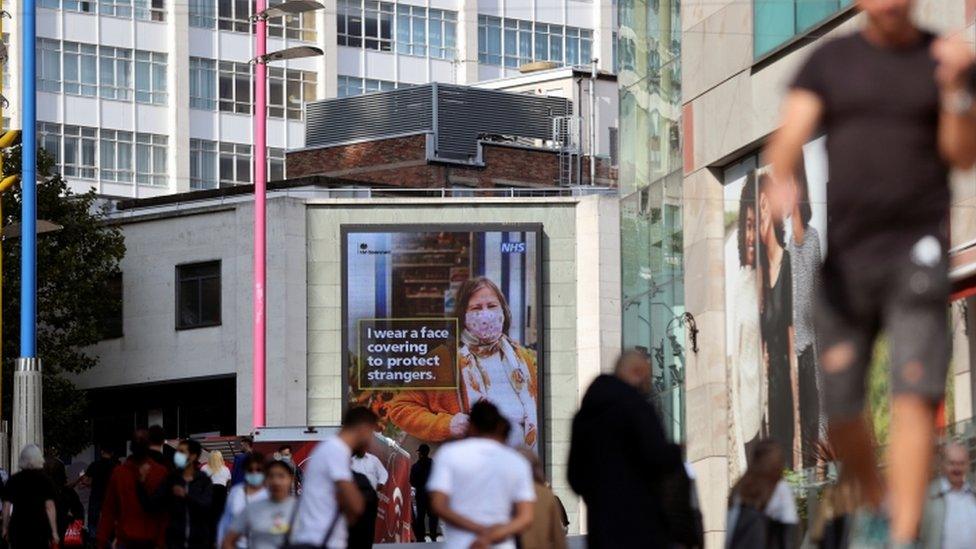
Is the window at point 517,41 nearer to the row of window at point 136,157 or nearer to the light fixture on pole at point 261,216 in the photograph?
the row of window at point 136,157

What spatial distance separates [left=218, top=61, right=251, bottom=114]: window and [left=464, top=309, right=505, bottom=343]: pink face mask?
32.1m

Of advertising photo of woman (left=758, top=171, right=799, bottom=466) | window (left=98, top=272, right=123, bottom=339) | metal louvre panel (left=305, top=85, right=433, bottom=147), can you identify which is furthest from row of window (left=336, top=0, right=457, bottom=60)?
advertising photo of woman (left=758, top=171, right=799, bottom=466)

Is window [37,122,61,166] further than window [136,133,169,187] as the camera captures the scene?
No

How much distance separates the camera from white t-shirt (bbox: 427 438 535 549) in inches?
462

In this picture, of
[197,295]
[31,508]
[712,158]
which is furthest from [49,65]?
[31,508]

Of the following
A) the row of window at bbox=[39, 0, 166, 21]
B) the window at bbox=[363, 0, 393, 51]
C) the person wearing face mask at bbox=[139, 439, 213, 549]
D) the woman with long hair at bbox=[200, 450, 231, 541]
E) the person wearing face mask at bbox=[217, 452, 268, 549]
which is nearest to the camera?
the person wearing face mask at bbox=[217, 452, 268, 549]

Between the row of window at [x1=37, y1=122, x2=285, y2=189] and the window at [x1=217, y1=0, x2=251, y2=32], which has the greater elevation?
the window at [x1=217, y1=0, x2=251, y2=32]

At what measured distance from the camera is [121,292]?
61.3 m

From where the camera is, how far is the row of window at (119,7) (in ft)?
272

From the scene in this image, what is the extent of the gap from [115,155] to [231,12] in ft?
24.3

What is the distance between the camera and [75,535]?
31.9 meters

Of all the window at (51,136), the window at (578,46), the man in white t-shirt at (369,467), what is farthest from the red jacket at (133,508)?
the window at (578,46)

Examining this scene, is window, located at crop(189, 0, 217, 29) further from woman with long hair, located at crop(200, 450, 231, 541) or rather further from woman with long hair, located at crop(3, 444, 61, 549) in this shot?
woman with long hair, located at crop(3, 444, 61, 549)

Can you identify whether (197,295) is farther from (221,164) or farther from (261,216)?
(221,164)
